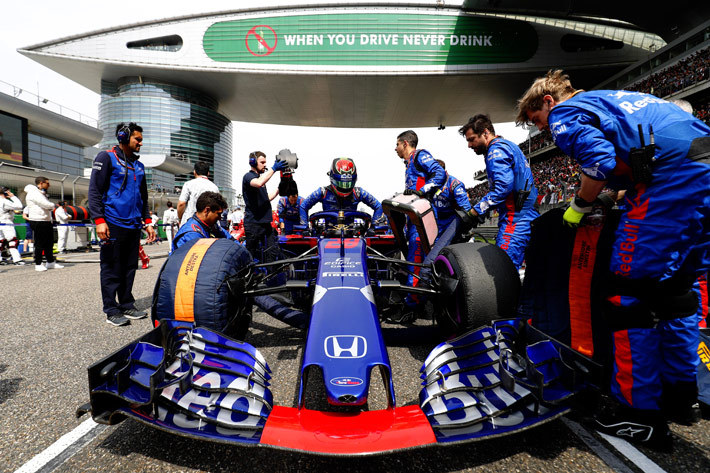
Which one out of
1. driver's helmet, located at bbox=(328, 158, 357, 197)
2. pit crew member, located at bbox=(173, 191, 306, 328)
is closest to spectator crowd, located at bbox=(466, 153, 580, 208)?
driver's helmet, located at bbox=(328, 158, 357, 197)

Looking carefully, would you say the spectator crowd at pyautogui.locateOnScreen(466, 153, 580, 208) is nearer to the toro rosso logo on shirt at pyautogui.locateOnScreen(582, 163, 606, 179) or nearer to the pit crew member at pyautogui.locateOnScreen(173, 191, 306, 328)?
the toro rosso logo on shirt at pyautogui.locateOnScreen(582, 163, 606, 179)

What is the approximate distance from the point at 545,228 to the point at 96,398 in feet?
8.23

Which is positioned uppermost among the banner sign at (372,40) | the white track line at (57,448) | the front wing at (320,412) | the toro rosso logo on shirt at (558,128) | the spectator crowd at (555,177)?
the banner sign at (372,40)

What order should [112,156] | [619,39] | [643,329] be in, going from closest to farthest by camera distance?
[643,329] < [112,156] < [619,39]

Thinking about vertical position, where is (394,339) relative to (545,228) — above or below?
below

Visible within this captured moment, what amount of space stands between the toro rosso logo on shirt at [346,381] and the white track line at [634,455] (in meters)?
1.14

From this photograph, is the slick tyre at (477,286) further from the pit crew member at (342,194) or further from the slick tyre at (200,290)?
the pit crew member at (342,194)

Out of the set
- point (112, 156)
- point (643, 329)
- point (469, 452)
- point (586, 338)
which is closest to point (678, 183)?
point (643, 329)

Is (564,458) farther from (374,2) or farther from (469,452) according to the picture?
(374,2)

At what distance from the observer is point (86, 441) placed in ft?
4.87

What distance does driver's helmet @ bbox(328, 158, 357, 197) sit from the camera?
4551 mm

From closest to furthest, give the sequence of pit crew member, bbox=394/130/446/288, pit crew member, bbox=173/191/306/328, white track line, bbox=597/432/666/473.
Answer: white track line, bbox=597/432/666/473
pit crew member, bbox=173/191/306/328
pit crew member, bbox=394/130/446/288

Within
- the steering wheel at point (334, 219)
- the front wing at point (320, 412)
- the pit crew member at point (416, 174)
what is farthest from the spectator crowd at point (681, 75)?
the front wing at point (320, 412)

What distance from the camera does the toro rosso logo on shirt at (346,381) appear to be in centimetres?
132
